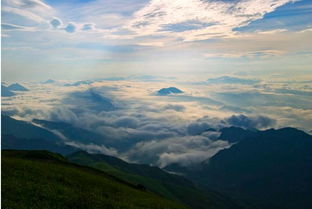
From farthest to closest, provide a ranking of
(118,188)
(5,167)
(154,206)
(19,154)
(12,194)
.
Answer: (19,154)
(118,188)
(154,206)
(5,167)
(12,194)

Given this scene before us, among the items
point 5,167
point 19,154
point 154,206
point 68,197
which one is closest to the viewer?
point 68,197

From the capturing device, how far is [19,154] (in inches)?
3467

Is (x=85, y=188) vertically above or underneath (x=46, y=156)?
above

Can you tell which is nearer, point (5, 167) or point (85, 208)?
point (85, 208)

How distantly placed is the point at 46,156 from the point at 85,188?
140 ft

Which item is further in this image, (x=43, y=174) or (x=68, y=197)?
(x=43, y=174)

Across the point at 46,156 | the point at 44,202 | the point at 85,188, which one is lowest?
the point at 46,156

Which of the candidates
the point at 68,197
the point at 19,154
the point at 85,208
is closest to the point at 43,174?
the point at 68,197

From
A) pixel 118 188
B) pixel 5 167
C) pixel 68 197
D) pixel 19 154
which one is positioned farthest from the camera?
pixel 19 154

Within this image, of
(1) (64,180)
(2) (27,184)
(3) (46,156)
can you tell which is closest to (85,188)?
(1) (64,180)

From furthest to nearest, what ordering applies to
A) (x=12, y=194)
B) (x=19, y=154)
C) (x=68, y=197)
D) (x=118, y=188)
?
(x=19, y=154), (x=118, y=188), (x=68, y=197), (x=12, y=194)

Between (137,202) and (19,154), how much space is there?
1914 inches

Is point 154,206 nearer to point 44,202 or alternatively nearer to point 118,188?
point 118,188

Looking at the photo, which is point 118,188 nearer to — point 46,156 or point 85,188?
point 85,188
